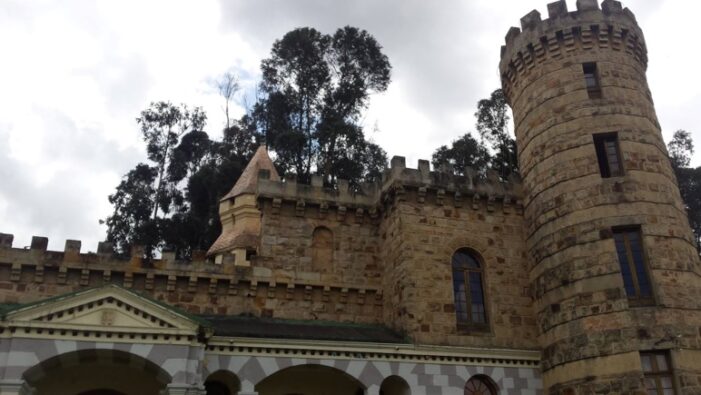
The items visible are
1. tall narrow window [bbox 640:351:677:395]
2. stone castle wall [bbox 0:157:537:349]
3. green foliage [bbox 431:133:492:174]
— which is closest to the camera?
tall narrow window [bbox 640:351:677:395]

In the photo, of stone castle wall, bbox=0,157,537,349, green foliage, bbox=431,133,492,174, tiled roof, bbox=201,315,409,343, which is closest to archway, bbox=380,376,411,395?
tiled roof, bbox=201,315,409,343

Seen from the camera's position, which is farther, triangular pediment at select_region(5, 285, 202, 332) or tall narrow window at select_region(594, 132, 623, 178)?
tall narrow window at select_region(594, 132, 623, 178)

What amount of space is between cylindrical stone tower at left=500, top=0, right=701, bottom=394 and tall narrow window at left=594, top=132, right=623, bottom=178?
0.03 m

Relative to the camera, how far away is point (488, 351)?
1727 cm

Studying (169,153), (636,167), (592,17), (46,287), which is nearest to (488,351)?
(636,167)

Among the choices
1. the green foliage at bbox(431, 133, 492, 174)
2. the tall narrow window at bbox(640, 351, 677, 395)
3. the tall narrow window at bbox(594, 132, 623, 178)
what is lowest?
the tall narrow window at bbox(640, 351, 677, 395)

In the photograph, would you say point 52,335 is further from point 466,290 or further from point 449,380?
point 466,290

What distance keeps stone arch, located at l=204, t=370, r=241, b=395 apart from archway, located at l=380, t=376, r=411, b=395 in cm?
405

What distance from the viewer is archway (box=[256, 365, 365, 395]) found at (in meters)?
16.8

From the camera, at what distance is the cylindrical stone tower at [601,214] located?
15312 millimetres

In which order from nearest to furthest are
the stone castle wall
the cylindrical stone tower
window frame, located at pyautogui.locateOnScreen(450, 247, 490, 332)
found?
1. the cylindrical stone tower
2. the stone castle wall
3. window frame, located at pyautogui.locateOnScreen(450, 247, 490, 332)

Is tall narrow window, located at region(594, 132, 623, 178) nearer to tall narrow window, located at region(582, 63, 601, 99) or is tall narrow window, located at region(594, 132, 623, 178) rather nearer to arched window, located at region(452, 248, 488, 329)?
tall narrow window, located at region(582, 63, 601, 99)

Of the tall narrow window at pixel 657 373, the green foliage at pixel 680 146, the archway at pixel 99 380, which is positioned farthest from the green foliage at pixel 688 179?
the archway at pixel 99 380

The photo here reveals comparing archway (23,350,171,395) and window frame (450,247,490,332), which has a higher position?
window frame (450,247,490,332)
